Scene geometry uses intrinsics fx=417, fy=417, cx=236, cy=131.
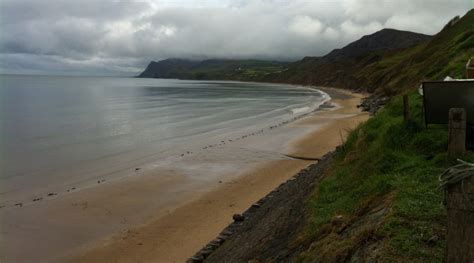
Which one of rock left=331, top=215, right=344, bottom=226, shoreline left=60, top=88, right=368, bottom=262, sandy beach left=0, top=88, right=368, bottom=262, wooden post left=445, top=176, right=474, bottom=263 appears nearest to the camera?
wooden post left=445, top=176, right=474, bottom=263

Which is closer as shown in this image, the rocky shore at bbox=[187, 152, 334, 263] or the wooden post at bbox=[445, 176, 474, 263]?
the wooden post at bbox=[445, 176, 474, 263]

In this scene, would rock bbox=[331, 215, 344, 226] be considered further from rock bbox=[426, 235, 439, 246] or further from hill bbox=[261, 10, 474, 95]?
hill bbox=[261, 10, 474, 95]

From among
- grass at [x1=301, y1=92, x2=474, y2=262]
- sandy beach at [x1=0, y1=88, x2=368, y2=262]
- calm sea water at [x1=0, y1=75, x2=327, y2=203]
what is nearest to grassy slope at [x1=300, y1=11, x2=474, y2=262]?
grass at [x1=301, y1=92, x2=474, y2=262]

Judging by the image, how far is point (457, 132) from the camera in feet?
24.5

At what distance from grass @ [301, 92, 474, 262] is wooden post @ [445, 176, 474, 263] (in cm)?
73

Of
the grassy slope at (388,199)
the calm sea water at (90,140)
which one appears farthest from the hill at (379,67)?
the grassy slope at (388,199)

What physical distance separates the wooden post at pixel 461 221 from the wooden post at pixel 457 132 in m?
3.63

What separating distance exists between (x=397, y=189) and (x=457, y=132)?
5.10ft

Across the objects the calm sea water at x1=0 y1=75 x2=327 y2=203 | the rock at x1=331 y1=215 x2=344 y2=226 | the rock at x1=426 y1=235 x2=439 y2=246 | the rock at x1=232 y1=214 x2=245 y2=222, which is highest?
the rock at x1=426 y1=235 x2=439 y2=246

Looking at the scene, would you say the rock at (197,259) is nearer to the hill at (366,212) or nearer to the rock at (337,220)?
the hill at (366,212)

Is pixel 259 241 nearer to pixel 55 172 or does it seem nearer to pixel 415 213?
pixel 415 213

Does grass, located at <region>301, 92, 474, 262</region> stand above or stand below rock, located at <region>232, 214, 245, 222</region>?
above

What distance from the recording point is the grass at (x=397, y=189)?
526cm

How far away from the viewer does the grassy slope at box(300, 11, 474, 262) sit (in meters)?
5.28
